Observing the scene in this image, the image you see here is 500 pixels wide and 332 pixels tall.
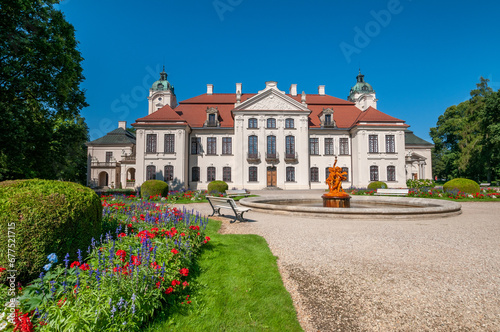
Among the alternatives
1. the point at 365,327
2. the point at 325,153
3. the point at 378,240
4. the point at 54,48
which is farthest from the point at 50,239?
the point at 325,153

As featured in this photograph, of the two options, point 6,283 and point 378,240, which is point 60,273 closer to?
point 6,283

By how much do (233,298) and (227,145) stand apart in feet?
94.4

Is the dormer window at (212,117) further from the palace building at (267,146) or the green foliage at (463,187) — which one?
the green foliage at (463,187)

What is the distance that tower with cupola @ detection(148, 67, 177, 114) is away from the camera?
1661 inches

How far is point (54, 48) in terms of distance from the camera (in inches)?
470

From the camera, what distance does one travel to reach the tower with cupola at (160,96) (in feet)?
138

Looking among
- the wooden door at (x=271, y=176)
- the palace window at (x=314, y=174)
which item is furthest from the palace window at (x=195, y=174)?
the palace window at (x=314, y=174)

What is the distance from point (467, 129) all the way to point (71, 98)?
1817 inches

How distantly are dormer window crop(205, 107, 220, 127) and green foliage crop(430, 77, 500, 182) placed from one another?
3099 cm

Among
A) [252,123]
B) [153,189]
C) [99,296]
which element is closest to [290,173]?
[252,123]

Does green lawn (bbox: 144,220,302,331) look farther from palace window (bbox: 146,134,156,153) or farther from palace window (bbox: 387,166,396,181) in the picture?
palace window (bbox: 387,166,396,181)

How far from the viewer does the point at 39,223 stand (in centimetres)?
314

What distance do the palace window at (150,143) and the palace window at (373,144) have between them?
2587 cm

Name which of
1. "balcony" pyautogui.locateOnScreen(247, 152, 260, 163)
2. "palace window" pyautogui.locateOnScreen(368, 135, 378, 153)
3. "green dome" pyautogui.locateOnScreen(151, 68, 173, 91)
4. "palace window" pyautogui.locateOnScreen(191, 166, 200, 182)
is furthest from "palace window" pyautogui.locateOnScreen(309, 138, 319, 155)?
"green dome" pyautogui.locateOnScreen(151, 68, 173, 91)
